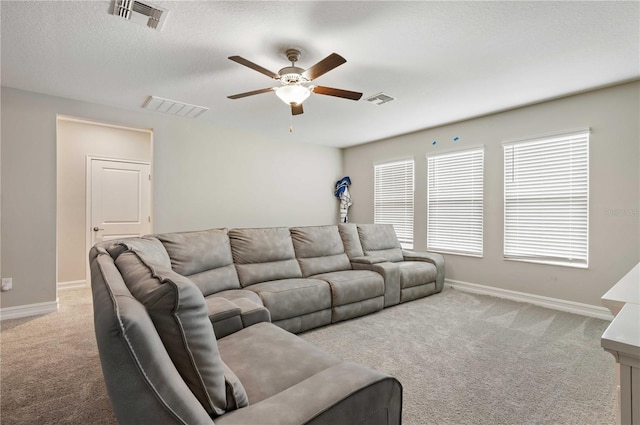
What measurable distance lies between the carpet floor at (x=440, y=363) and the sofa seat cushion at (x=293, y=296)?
0.91 feet

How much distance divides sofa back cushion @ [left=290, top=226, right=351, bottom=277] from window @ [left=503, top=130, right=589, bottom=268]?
90.3 inches

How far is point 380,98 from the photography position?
3.78 metres

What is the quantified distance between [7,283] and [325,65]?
4125mm

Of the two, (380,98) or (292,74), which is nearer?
(292,74)

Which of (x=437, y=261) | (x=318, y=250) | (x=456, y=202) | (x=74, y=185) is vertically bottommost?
(x=437, y=261)

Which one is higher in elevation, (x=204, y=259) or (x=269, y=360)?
(x=204, y=259)

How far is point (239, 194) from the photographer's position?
5.26 m

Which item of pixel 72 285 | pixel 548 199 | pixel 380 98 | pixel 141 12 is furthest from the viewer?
pixel 72 285

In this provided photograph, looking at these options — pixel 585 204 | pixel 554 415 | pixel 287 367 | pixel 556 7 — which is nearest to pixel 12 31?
pixel 287 367

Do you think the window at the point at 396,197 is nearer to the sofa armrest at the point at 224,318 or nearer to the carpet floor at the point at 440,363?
the carpet floor at the point at 440,363

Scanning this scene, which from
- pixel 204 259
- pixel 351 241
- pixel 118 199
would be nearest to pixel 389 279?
pixel 351 241

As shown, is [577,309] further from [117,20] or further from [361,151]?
[117,20]

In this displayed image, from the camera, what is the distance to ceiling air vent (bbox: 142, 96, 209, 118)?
3900 millimetres

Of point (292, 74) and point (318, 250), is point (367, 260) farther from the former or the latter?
point (292, 74)
